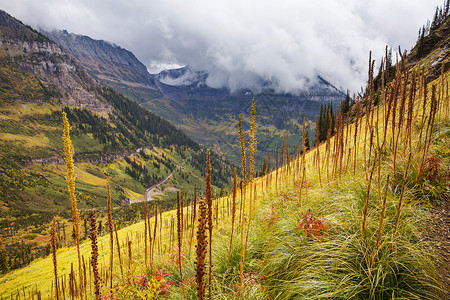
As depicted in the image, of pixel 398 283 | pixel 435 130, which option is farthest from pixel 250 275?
pixel 435 130

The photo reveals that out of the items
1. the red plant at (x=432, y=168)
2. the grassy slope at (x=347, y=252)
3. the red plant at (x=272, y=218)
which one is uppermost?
the red plant at (x=432, y=168)

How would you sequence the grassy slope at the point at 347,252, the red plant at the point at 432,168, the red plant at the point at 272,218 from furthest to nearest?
the red plant at the point at 272,218, the red plant at the point at 432,168, the grassy slope at the point at 347,252

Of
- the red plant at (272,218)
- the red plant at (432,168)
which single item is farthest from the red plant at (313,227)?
the red plant at (432,168)

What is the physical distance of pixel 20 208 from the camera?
124 meters

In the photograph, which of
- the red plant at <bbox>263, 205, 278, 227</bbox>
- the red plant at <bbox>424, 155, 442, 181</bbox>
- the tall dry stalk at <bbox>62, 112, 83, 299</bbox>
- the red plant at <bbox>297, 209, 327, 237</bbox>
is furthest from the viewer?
the red plant at <bbox>263, 205, 278, 227</bbox>

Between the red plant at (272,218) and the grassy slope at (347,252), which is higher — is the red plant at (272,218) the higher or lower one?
the lower one

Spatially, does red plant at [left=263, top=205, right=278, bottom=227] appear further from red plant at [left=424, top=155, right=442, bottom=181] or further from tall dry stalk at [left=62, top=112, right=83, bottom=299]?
tall dry stalk at [left=62, top=112, right=83, bottom=299]

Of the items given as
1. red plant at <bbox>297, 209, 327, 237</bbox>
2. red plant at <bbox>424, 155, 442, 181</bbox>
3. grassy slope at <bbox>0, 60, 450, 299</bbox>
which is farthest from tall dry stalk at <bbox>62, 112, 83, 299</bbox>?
red plant at <bbox>424, 155, 442, 181</bbox>

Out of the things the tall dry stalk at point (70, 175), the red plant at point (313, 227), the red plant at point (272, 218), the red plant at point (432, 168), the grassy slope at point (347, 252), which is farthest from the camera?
the red plant at point (272, 218)

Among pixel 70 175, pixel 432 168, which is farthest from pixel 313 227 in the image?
pixel 70 175

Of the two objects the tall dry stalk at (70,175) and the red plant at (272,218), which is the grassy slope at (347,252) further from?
the tall dry stalk at (70,175)

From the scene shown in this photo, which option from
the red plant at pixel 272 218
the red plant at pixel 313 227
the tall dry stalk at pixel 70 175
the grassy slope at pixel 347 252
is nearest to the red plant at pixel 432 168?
the grassy slope at pixel 347 252

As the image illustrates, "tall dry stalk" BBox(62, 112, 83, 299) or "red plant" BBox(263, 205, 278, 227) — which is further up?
"tall dry stalk" BBox(62, 112, 83, 299)

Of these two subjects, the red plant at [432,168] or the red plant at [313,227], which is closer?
the red plant at [313,227]
